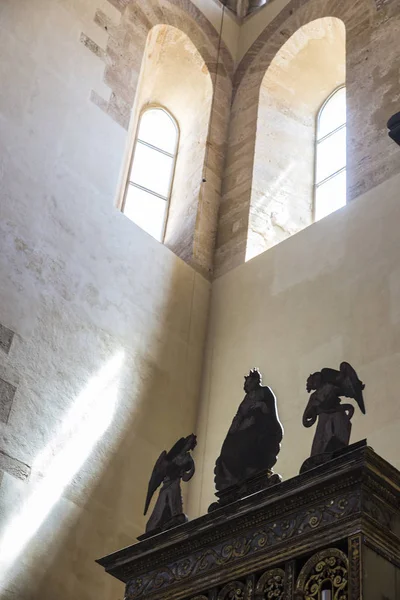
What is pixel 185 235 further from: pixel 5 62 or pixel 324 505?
pixel 324 505

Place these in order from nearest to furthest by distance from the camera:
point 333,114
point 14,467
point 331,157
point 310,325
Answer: point 14,467, point 310,325, point 331,157, point 333,114

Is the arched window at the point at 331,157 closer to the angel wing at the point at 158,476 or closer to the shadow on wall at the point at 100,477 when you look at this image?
the shadow on wall at the point at 100,477

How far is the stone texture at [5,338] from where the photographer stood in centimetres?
786

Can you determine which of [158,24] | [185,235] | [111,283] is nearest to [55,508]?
[111,283]

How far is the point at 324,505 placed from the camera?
16.7 ft

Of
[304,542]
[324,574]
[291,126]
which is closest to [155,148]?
[291,126]

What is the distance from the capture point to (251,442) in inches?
230

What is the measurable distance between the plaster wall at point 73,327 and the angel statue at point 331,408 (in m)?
2.60

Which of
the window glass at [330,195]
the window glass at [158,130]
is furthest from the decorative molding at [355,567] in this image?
the window glass at [158,130]

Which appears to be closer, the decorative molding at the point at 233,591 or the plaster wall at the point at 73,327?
the decorative molding at the point at 233,591

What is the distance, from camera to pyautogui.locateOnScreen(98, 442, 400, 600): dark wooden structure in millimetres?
4801

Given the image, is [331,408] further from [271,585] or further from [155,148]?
[155,148]

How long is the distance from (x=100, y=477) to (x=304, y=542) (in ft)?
10.9

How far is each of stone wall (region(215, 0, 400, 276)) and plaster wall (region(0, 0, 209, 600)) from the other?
953 millimetres
